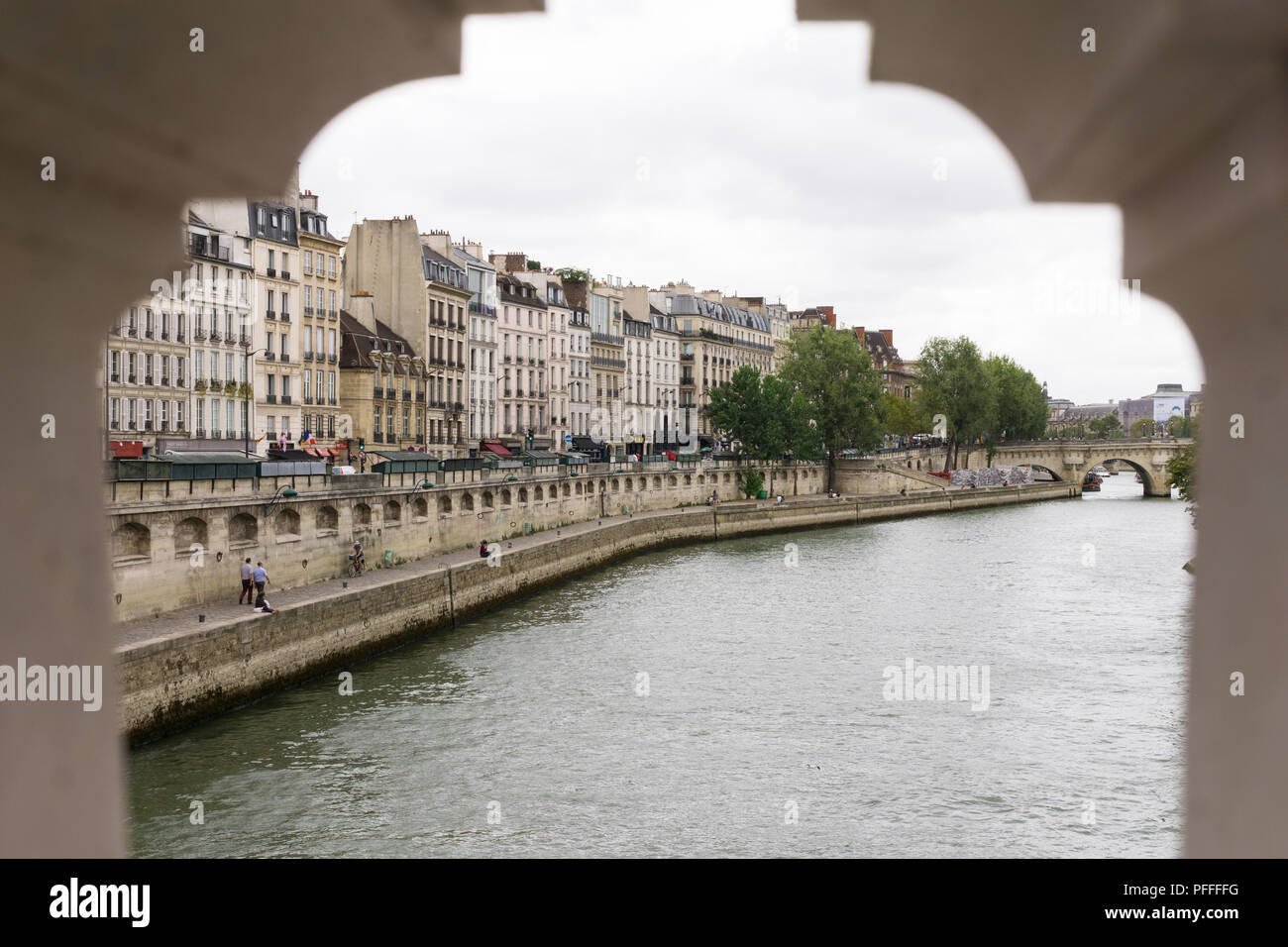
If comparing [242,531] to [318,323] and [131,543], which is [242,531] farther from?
[318,323]

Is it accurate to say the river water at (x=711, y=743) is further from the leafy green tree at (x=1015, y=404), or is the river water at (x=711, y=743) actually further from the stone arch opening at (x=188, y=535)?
the leafy green tree at (x=1015, y=404)

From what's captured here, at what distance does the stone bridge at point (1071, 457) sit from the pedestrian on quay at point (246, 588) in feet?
216

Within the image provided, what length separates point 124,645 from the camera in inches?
716

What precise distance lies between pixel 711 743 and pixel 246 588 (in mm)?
11223

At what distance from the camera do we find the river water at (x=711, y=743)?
49.9 feet

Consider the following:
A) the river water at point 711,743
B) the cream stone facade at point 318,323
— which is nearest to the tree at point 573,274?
the cream stone facade at point 318,323

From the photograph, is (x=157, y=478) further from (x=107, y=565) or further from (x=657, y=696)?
(x=107, y=565)

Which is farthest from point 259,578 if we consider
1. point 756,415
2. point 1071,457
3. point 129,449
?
point 1071,457

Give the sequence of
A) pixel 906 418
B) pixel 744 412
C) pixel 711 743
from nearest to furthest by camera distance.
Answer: pixel 711 743, pixel 744 412, pixel 906 418

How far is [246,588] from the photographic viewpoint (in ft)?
81.9

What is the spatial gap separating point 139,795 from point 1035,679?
1768 cm

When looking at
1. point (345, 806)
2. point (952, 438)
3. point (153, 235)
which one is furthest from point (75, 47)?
point (952, 438)

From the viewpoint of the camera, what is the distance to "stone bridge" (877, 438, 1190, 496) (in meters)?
94.9

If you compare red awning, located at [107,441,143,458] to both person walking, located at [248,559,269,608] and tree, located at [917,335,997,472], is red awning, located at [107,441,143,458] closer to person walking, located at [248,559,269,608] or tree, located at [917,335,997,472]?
person walking, located at [248,559,269,608]
